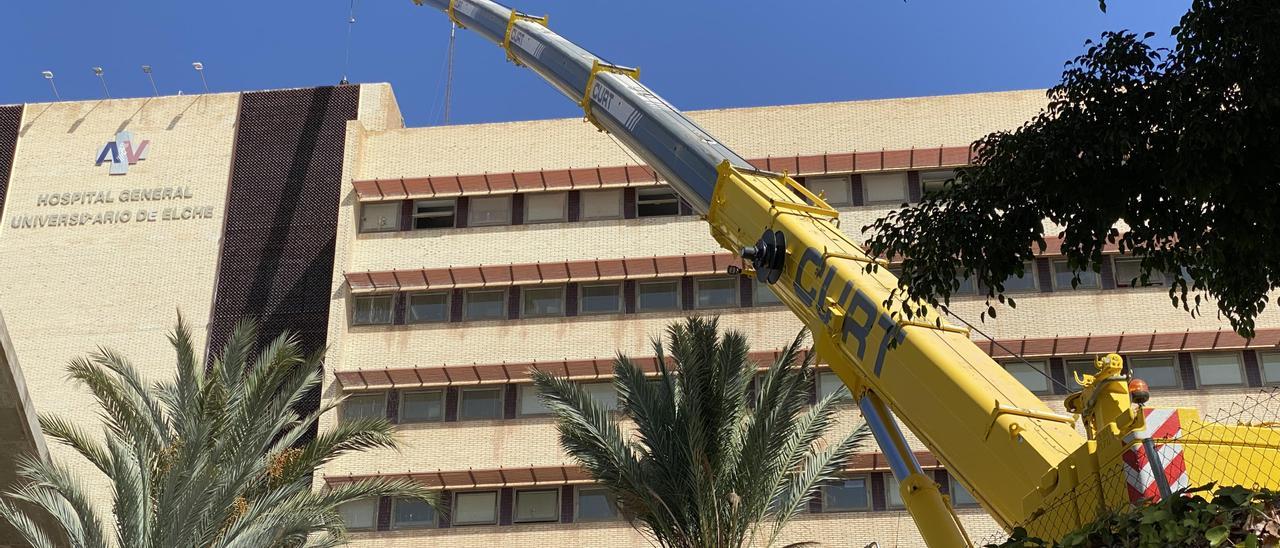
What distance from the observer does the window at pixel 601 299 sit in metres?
32.8

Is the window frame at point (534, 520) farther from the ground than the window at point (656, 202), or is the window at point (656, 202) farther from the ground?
the window at point (656, 202)

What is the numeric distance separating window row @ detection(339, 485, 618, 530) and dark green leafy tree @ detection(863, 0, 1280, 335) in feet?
71.5

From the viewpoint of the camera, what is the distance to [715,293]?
32719mm

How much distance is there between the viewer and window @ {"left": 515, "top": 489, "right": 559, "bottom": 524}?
30.8 metres

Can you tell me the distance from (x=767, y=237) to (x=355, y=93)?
24.3m

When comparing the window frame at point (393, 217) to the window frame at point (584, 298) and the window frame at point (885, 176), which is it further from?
the window frame at point (885, 176)

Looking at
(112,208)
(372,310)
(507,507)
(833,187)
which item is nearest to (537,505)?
(507,507)

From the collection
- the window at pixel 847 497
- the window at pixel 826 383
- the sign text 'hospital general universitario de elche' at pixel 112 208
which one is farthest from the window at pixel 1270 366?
the sign text 'hospital general universitario de elche' at pixel 112 208

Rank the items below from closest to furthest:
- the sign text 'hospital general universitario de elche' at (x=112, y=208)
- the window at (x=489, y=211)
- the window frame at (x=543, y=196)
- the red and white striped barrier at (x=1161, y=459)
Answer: the red and white striped barrier at (x=1161, y=459) < the window frame at (x=543, y=196) < the window at (x=489, y=211) < the sign text 'hospital general universitario de elche' at (x=112, y=208)

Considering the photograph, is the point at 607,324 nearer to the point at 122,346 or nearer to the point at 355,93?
the point at 355,93

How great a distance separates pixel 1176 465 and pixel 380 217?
2791 centimetres

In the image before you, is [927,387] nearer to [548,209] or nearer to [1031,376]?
[1031,376]

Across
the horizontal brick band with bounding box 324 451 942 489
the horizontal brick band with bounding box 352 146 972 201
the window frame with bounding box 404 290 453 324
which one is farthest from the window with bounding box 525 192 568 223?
the horizontal brick band with bounding box 324 451 942 489

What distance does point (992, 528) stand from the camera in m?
29.8
